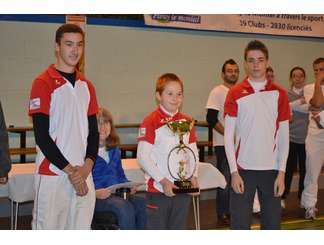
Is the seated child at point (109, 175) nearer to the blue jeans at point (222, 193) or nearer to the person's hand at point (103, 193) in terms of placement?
the person's hand at point (103, 193)

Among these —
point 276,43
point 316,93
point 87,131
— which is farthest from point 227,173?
point 276,43

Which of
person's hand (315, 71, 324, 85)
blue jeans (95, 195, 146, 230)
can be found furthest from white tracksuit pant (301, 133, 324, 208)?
blue jeans (95, 195, 146, 230)

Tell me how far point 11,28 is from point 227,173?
3190mm

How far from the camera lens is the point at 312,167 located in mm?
5629

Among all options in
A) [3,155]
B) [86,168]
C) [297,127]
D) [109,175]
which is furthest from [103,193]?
[297,127]

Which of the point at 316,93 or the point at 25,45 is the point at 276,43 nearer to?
the point at 316,93

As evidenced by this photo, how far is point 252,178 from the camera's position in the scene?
3395mm

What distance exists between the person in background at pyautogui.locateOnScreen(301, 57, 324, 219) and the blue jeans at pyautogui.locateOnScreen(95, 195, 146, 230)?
231 centimetres

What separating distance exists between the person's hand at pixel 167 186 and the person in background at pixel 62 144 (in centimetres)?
45

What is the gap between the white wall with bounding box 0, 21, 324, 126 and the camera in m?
6.57

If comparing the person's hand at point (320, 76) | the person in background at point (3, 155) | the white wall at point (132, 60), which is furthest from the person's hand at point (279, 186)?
the white wall at point (132, 60)

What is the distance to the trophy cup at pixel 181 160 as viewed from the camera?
3.35 metres

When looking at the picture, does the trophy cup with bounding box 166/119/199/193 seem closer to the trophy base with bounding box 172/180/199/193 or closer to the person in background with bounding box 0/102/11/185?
the trophy base with bounding box 172/180/199/193
